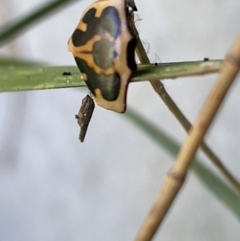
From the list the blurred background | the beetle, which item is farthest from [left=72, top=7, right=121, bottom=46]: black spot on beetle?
the blurred background

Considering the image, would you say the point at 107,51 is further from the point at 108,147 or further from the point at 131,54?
the point at 108,147

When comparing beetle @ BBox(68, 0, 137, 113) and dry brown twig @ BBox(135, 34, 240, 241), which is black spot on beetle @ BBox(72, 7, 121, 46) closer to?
beetle @ BBox(68, 0, 137, 113)

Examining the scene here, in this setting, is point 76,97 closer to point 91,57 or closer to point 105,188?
point 105,188

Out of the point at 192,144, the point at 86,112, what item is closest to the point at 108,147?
the point at 86,112

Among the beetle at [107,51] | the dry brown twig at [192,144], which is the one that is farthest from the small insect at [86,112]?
the dry brown twig at [192,144]

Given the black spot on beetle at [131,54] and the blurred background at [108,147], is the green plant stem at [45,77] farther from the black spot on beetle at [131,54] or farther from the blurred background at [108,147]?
the blurred background at [108,147]

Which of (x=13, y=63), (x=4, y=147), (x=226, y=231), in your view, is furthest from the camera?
(x=4, y=147)

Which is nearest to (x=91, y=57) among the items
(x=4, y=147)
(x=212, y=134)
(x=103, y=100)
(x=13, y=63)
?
(x=103, y=100)
